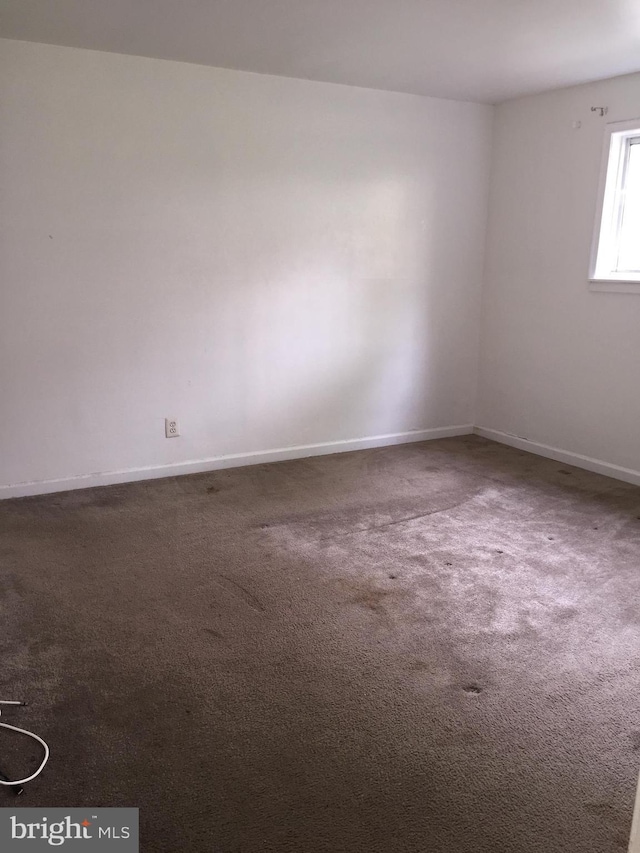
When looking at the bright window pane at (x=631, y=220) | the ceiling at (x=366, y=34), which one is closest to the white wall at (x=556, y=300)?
the bright window pane at (x=631, y=220)

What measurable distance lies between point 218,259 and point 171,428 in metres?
1.09

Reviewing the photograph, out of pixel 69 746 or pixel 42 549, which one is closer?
pixel 69 746

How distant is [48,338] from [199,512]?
1299 mm

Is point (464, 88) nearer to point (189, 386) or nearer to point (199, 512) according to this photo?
point (189, 386)

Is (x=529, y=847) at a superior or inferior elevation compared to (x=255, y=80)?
inferior

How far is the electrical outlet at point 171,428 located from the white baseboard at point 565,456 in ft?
8.15

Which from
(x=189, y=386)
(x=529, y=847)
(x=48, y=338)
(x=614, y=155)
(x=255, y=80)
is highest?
(x=255, y=80)

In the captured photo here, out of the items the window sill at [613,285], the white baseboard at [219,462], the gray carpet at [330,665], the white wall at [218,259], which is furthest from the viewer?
the window sill at [613,285]

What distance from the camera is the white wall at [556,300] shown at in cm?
430

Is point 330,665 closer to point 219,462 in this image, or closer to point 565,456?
point 219,462

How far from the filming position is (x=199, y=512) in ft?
12.2

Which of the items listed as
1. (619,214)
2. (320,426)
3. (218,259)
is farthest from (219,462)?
(619,214)

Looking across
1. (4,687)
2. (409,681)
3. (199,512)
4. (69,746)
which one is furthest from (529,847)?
(199,512)

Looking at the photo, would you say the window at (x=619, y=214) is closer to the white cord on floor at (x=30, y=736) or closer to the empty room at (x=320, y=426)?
the empty room at (x=320, y=426)
